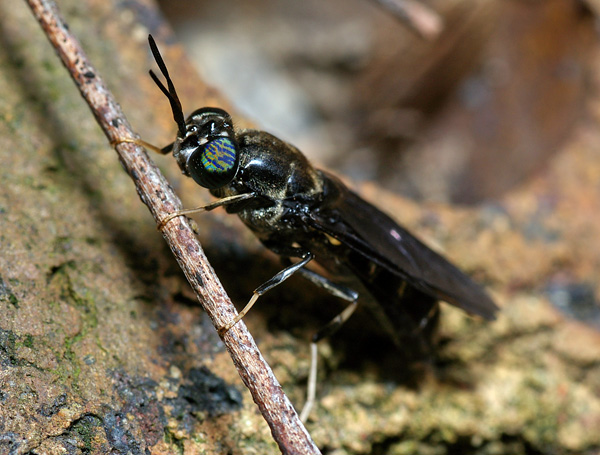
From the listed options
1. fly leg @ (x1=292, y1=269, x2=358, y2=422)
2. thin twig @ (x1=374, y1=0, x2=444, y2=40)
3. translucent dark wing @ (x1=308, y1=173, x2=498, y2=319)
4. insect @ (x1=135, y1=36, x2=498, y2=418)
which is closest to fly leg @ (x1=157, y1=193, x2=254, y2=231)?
insect @ (x1=135, y1=36, x2=498, y2=418)

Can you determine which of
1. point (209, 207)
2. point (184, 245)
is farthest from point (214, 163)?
point (184, 245)

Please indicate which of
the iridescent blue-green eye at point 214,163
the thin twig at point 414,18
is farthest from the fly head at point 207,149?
the thin twig at point 414,18

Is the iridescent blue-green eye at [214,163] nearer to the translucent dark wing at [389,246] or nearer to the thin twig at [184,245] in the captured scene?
the thin twig at [184,245]

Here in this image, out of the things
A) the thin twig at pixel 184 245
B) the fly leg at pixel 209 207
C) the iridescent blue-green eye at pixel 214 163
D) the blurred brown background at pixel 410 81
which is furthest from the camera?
the blurred brown background at pixel 410 81

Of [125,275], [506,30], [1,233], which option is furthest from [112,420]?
[506,30]

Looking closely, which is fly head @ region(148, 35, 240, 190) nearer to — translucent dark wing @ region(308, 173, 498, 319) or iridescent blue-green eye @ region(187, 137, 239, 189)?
iridescent blue-green eye @ region(187, 137, 239, 189)

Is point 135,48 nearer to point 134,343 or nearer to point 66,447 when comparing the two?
point 134,343

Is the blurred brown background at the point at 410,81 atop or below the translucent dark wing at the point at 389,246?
atop
